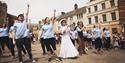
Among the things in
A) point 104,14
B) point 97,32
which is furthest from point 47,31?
point 104,14

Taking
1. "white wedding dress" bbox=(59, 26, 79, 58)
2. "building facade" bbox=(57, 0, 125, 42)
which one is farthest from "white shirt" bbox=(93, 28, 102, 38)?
"building facade" bbox=(57, 0, 125, 42)

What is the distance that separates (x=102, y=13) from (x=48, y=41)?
24396 mm

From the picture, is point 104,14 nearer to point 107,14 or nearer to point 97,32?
point 107,14

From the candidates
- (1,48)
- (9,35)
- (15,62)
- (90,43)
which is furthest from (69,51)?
(90,43)

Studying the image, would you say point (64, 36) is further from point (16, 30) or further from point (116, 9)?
point (116, 9)

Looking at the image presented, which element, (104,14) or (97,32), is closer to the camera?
(97,32)

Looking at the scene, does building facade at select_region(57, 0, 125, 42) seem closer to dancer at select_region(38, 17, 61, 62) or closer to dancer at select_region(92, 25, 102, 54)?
dancer at select_region(92, 25, 102, 54)

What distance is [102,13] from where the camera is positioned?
108 feet

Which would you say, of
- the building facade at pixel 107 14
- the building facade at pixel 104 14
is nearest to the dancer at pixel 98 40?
the building facade at pixel 107 14

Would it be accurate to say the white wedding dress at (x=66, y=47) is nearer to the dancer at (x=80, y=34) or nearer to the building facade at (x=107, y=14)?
the dancer at (x=80, y=34)

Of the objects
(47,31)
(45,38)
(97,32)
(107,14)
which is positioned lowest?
(45,38)

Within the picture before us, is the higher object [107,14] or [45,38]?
[107,14]

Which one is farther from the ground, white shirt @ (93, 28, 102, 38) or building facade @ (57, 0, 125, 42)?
building facade @ (57, 0, 125, 42)

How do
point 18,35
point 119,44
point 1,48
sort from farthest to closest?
point 119,44 < point 1,48 < point 18,35
